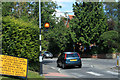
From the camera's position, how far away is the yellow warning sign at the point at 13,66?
9.43 m

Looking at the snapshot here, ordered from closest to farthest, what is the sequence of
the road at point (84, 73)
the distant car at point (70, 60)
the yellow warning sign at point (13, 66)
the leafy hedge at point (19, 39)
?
1. the yellow warning sign at point (13, 66)
2. the leafy hedge at point (19, 39)
3. the road at point (84, 73)
4. the distant car at point (70, 60)

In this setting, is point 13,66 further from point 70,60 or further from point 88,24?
point 88,24

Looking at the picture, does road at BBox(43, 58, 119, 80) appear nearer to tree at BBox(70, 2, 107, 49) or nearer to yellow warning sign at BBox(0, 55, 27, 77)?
yellow warning sign at BBox(0, 55, 27, 77)

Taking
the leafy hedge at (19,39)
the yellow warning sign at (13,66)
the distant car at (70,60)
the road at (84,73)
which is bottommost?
the road at (84,73)

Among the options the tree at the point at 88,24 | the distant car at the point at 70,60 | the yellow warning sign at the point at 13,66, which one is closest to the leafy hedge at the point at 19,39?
the yellow warning sign at the point at 13,66

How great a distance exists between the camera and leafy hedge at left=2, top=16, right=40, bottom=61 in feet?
40.1

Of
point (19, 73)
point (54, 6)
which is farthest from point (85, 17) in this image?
point (19, 73)

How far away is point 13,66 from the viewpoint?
952cm

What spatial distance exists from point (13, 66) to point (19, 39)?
3613mm

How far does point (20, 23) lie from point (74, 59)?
26.9 ft

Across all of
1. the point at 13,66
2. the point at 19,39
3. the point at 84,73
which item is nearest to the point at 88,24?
the point at 84,73

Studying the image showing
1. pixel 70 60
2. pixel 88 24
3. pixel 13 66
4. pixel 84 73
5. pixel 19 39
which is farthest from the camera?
pixel 88 24

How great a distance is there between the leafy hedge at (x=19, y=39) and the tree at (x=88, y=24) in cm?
2999

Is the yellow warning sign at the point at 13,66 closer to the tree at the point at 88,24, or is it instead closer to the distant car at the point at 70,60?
the distant car at the point at 70,60
